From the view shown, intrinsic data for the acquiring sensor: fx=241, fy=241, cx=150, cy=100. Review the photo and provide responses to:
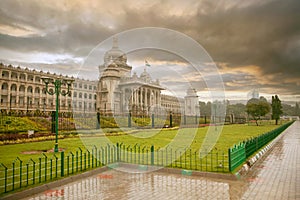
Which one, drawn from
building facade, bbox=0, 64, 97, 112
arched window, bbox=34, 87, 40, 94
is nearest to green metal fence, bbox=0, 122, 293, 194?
building facade, bbox=0, 64, 97, 112

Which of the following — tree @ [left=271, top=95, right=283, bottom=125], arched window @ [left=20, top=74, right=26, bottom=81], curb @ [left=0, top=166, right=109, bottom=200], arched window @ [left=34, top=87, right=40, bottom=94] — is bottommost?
curb @ [left=0, top=166, right=109, bottom=200]

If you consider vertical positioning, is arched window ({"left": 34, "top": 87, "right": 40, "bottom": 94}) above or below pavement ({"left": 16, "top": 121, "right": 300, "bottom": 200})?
above

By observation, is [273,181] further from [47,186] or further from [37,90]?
[37,90]

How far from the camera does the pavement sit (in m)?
6.21

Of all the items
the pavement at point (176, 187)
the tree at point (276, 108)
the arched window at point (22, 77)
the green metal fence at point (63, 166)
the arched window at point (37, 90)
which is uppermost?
the arched window at point (22, 77)

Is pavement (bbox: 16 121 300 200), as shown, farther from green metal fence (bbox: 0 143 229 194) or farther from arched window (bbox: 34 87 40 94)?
arched window (bbox: 34 87 40 94)

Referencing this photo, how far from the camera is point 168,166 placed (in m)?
8.85

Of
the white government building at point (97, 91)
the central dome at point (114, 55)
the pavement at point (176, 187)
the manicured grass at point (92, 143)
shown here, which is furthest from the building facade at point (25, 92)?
the pavement at point (176, 187)

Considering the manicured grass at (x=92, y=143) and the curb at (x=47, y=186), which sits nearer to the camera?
the curb at (x=47, y=186)

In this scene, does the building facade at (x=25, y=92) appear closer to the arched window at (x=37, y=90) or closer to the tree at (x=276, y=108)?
the arched window at (x=37, y=90)

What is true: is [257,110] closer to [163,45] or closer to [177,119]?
[177,119]

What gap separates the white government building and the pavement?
3272 cm

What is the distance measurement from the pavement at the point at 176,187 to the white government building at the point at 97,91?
32719 millimetres

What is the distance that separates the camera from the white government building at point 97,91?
45531mm
